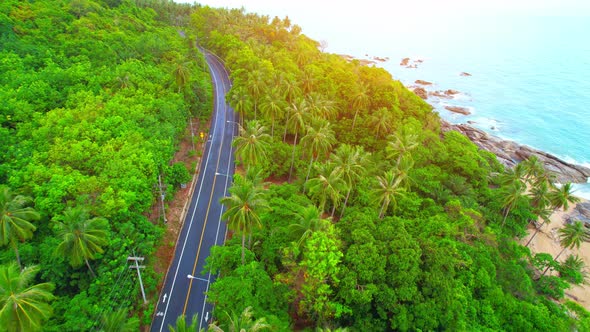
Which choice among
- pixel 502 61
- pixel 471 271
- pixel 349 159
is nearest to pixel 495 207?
pixel 471 271

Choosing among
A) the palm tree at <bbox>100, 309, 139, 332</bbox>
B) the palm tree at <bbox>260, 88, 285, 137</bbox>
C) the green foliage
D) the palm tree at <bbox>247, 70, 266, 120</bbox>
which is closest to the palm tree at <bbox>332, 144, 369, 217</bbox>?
the palm tree at <bbox>260, 88, 285, 137</bbox>

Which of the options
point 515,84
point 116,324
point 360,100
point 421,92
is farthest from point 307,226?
point 515,84

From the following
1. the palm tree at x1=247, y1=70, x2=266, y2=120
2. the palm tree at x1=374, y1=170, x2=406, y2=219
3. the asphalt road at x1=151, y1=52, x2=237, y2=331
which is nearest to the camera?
the asphalt road at x1=151, y1=52, x2=237, y2=331

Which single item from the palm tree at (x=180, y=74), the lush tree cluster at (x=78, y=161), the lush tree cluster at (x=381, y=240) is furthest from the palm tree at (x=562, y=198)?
the palm tree at (x=180, y=74)

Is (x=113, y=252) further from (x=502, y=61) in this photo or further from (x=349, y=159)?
(x=502, y=61)

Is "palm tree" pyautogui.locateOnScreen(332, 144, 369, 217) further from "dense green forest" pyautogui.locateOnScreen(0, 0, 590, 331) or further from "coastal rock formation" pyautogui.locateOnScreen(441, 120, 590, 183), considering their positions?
"coastal rock formation" pyautogui.locateOnScreen(441, 120, 590, 183)
